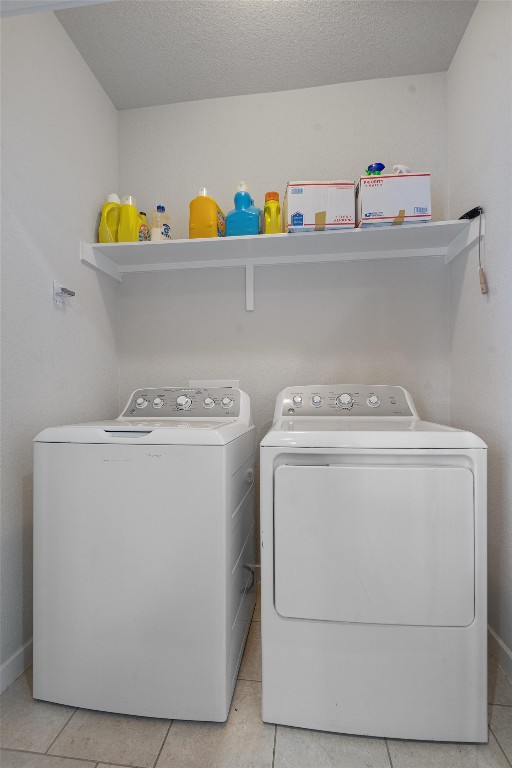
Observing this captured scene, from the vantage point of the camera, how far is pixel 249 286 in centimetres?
218

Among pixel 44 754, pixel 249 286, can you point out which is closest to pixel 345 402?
pixel 249 286

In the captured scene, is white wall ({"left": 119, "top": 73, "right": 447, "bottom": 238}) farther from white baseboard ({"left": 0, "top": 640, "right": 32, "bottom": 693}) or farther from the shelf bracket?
white baseboard ({"left": 0, "top": 640, "right": 32, "bottom": 693})

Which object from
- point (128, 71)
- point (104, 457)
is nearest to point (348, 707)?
point (104, 457)

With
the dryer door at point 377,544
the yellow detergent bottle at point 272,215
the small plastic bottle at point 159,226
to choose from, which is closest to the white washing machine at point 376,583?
the dryer door at point 377,544

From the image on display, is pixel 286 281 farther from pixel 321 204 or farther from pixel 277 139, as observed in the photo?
pixel 277 139

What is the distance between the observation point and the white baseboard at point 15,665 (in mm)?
1363

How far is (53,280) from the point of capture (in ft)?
5.50

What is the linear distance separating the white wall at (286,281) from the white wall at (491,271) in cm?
21

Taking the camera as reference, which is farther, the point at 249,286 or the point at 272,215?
the point at 249,286

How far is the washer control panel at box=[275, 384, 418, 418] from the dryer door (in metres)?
0.65

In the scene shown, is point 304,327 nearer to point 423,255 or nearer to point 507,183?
point 423,255

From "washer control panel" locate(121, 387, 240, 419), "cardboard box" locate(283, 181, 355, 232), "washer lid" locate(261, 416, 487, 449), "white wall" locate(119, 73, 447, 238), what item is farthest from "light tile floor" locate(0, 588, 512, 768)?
"white wall" locate(119, 73, 447, 238)

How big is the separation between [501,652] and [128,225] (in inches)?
97.9

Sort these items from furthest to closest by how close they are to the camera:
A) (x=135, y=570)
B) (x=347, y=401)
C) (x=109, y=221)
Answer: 1. (x=109, y=221)
2. (x=347, y=401)
3. (x=135, y=570)
